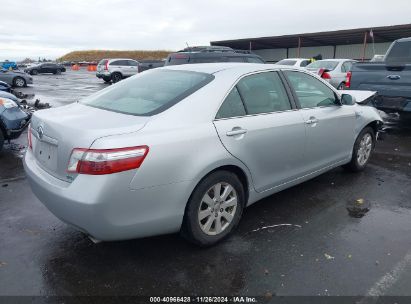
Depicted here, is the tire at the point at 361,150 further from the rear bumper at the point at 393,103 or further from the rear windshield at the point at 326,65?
the rear windshield at the point at 326,65

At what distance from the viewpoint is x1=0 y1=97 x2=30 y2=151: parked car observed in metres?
6.23

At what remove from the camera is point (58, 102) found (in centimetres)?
1366

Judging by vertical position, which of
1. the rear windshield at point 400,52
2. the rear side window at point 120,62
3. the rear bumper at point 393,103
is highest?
the rear windshield at point 400,52

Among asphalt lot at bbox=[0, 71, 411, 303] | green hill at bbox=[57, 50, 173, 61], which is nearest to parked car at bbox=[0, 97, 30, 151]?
asphalt lot at bbox=[0, 71, 411, 303]

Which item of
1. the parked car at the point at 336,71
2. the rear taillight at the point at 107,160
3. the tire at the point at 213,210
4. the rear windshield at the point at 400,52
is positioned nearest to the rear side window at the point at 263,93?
the tire at the point at 213,210

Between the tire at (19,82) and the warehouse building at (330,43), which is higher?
the warehouse building at (330,43)

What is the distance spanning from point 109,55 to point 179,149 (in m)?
75.9

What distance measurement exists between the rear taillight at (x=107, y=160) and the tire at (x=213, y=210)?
2.06 feet

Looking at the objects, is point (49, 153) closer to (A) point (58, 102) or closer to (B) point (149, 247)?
(B) point (149, 247)

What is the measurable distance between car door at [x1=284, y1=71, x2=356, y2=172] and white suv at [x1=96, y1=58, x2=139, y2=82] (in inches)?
875

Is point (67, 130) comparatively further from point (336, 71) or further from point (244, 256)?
point (336, 71)

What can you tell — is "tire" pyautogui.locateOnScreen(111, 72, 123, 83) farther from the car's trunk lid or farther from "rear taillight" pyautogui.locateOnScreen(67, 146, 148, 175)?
"rear taillight" pyautogui.locateOnScreen(67, 146, 148, 175)

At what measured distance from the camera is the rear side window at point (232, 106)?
11.0 ft

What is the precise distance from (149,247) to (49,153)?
1.20 metres
